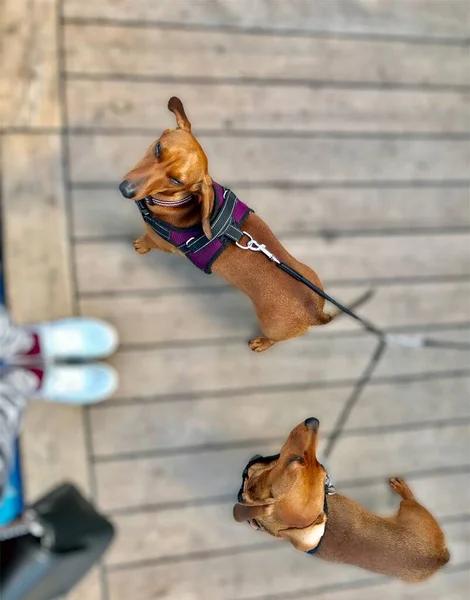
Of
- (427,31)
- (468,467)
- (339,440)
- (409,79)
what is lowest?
(468,467)

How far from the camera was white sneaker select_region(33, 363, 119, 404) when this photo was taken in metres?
2.17

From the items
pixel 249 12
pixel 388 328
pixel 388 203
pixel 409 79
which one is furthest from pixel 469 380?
pixel 249 12

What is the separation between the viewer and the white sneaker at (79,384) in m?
2.17

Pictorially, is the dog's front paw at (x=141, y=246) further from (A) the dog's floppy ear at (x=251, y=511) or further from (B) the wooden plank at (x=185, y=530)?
(B) the wooden plank at (x=185, y=530)

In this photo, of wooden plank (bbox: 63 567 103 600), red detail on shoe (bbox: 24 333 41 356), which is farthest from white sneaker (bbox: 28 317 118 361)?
wooden plank (bbox: 63 567 103 600)

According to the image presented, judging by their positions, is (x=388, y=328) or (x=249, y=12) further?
(x=388, y=328)

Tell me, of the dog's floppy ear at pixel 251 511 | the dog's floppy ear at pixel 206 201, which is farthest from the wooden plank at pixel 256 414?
the dog's floppy ear at pixel 206 201

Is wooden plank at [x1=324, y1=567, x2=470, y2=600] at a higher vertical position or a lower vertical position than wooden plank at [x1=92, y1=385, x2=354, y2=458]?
lower

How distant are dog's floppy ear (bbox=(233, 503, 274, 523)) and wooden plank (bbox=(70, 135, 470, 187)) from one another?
1302 mm

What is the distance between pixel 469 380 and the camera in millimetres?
2461

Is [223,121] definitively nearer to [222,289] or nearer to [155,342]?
[222,289]

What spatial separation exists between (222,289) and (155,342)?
351 millimetres

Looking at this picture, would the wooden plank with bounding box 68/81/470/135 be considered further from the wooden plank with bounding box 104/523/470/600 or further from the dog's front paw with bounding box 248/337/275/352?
the wooden plank with bounding box 104/523/470/600

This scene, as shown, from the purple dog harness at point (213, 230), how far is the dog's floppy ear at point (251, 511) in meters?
0.70
